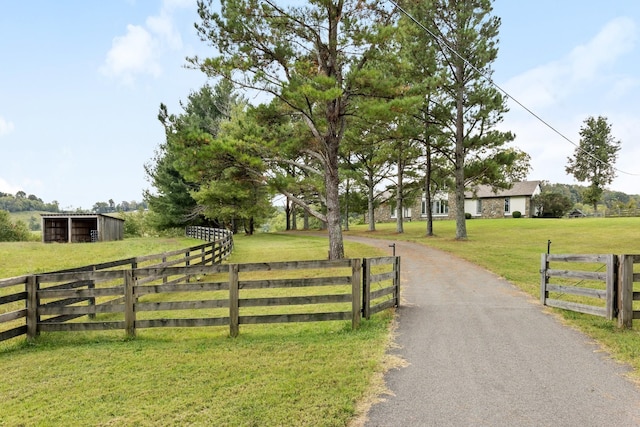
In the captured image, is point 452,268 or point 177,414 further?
point 452,268

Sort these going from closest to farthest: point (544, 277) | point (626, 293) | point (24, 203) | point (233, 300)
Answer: point (233, 300)
point (626, 293)
point (544, 277)
point (24, 203)

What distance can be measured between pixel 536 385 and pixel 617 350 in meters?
2.04

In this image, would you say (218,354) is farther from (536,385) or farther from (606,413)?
(606,413)

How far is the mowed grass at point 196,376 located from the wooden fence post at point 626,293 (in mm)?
3845

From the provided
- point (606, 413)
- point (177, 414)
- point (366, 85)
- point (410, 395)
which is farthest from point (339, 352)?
point (366, 85)

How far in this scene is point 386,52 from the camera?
15156mm

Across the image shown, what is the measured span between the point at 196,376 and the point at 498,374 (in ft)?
11.7

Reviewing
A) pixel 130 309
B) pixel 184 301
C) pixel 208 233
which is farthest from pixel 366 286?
pixel 208 233

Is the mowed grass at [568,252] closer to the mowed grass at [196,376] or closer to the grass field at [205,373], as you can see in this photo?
the grass field at [205,373]

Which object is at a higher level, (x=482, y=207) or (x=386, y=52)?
(x=386, y=52)

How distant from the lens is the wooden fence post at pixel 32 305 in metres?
6.50

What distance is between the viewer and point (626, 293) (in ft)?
21.2

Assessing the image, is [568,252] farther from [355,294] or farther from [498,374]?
[498,374]

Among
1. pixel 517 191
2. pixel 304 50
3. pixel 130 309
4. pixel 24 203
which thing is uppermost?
pixel 304 50
